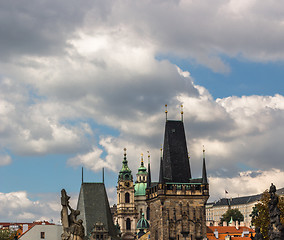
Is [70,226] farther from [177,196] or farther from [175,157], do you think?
[175,157]

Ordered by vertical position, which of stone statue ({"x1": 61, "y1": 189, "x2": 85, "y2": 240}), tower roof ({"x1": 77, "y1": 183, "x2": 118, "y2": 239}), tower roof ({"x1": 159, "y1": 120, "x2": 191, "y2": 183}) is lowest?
Result: stone statue ({"x1": 61, "y1": 189, "x2": 85, "y2": 240})

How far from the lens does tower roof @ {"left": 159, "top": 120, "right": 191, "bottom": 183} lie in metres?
97.0

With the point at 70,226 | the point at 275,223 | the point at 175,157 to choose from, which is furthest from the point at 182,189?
the point at 70,226

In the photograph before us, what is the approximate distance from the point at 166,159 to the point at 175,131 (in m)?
4.64

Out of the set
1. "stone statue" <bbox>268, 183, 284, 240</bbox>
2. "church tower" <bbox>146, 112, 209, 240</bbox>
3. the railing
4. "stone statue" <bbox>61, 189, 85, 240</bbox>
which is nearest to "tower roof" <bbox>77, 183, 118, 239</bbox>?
"church tower" <bbox>146, 112, 209, 240</bbox>

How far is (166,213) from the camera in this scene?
93750 millimetres

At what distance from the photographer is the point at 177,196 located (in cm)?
9512

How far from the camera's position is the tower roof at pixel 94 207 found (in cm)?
9279

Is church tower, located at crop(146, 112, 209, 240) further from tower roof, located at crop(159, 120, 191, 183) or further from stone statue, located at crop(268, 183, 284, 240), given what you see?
stone statue, located at crop(268, 183, 284, 240)

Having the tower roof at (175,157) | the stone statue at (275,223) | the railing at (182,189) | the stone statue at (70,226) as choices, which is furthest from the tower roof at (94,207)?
→ the stone statue at (70,226)

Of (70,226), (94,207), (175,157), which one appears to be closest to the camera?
(70,226)

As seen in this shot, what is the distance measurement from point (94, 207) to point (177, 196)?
1227 centimetres

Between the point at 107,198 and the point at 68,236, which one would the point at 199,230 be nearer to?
the point at 107,198

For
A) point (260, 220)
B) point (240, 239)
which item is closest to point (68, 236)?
point (260, 220)
